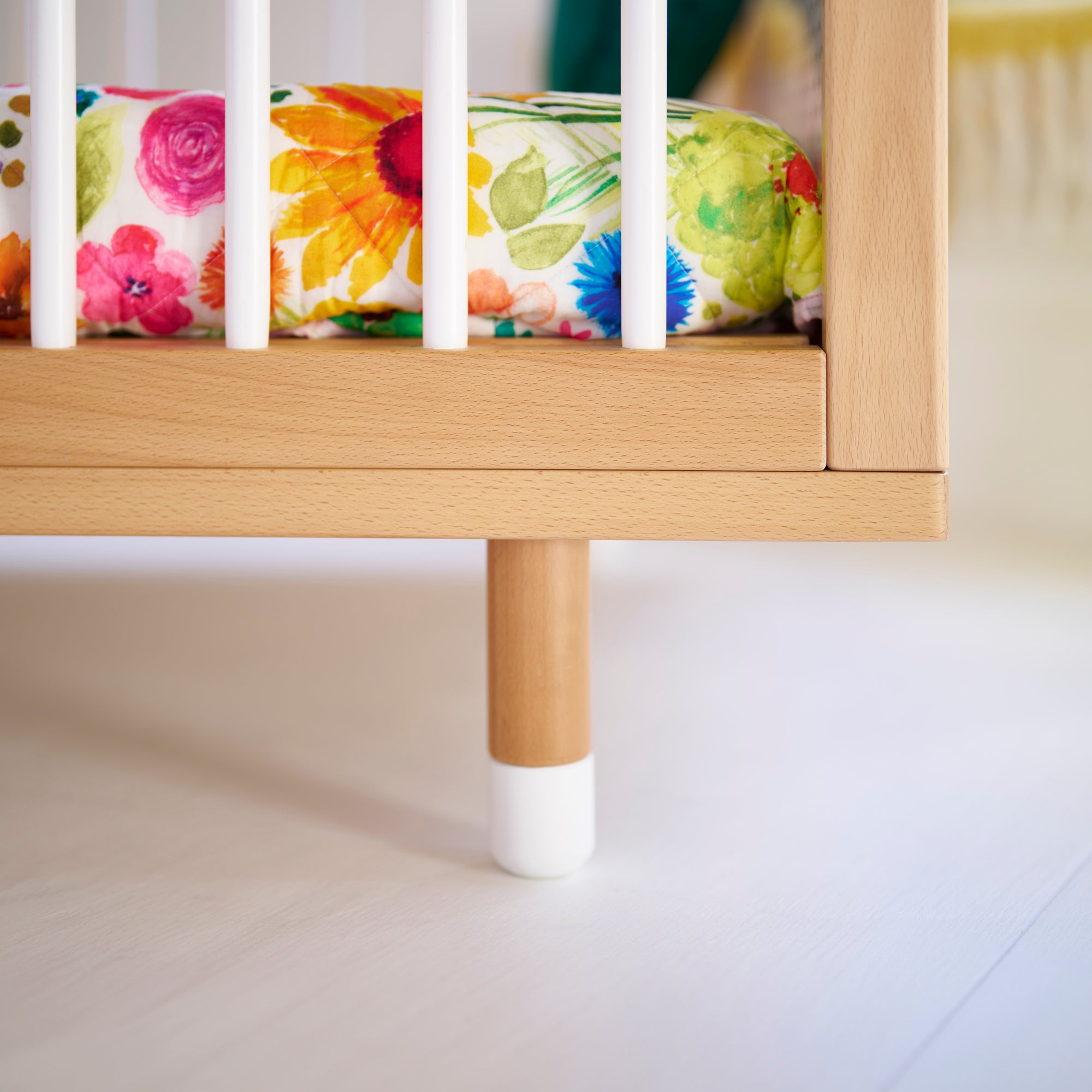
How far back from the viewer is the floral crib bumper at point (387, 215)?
581mm

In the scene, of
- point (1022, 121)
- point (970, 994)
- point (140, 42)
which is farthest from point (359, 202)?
point (1022, 121)

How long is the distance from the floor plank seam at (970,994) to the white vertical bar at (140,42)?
1498 millimetres

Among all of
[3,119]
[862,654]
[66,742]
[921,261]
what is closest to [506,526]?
[921,261]

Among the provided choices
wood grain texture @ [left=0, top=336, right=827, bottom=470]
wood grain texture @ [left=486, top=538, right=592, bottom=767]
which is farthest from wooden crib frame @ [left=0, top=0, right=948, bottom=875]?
wood grain texture @ [left=486, top=538, right=592, bottom=767]

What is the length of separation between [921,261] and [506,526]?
0.22 meters

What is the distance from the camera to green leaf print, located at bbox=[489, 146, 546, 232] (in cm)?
58

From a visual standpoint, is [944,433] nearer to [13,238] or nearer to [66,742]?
[13,238]

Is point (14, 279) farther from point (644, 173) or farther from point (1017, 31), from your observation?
point (1017, 31)

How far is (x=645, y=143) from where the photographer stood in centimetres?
53

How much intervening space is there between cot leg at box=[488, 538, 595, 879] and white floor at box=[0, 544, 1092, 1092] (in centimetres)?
3

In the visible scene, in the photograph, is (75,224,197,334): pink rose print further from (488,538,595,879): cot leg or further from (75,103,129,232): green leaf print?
(488,538,595,879): cot leg

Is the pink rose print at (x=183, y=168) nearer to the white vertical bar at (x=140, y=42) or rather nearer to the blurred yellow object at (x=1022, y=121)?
the white vertical bar at (x=140, y=42)

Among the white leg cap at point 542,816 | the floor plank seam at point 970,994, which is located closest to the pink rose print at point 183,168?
the white leg cap at point 542,816

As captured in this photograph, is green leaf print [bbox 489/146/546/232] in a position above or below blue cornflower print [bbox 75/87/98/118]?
below
